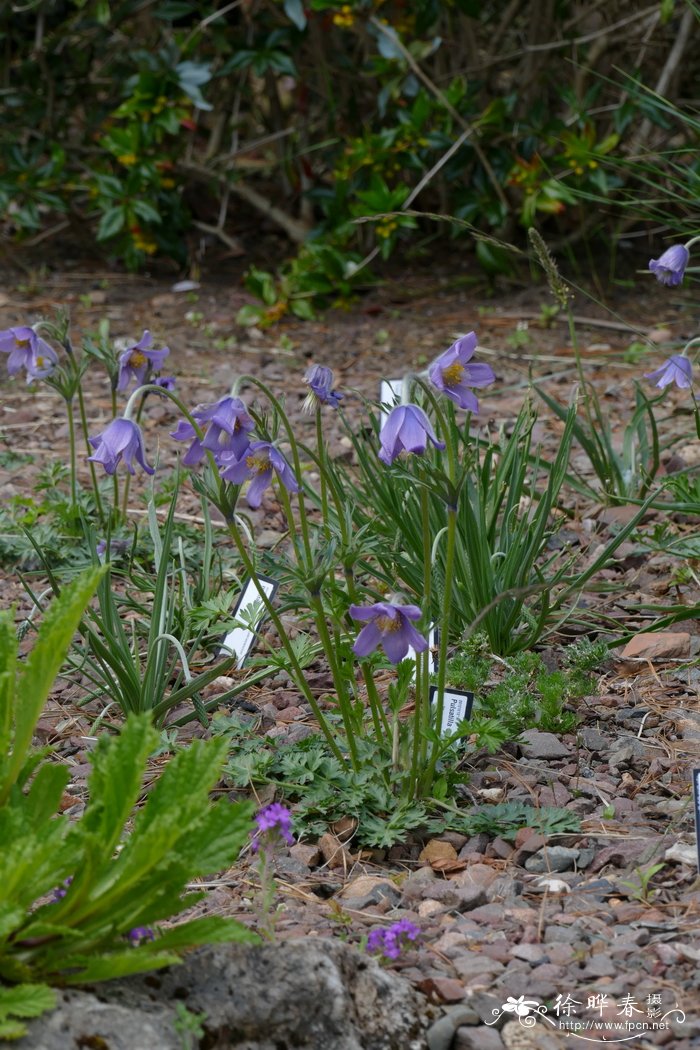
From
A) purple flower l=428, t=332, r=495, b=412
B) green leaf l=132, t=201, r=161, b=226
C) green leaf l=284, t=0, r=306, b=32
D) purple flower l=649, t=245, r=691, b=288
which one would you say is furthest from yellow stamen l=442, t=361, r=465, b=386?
green leaf l=132, t=201, r=161, b=226

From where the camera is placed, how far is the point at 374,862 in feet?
5.81

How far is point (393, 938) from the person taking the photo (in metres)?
1.48

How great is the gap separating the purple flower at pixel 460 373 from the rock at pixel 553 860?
2.15 feet

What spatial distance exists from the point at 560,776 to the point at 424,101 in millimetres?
3133

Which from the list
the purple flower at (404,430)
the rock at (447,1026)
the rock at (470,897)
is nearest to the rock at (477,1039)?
the rock at (447,1026)

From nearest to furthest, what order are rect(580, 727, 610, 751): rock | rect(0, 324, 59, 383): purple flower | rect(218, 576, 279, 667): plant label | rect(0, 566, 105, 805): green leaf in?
rect(0, 566, 105, 805): green leaf, rect(580, 727, 610, 751): rock, rect(218, 576, 279, 667): plant label, rect(0, 324, 59, 383): purple flower

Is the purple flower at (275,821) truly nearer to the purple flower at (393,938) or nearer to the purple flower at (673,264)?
the purple flower at (393,938)

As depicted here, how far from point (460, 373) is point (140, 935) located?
2.92ft

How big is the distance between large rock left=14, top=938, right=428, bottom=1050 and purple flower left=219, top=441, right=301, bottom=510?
0.66 meters

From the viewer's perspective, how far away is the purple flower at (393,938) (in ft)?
4.84

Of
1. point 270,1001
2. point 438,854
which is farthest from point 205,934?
point 438,854

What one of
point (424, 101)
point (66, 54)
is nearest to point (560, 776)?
point (424, 101)

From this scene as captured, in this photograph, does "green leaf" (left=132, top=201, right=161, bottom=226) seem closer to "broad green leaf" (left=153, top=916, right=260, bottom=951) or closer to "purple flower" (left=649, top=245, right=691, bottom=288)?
"purple flower" (left=649, top=245, right=691, bottom=288)

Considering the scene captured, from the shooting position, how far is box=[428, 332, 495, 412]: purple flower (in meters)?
1.72
